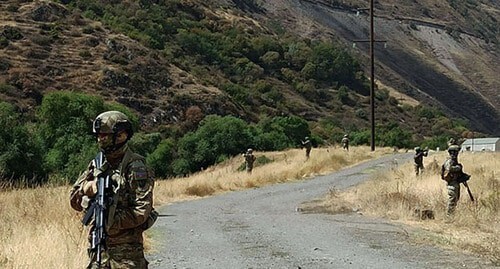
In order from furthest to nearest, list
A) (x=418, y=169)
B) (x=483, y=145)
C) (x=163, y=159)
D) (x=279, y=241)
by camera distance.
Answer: (x=483, y=145) → (x=163, y=159) → (x=418, y=169) → (x=279, y=241)

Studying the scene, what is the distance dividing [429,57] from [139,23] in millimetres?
64997

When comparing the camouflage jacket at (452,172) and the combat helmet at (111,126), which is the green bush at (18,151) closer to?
the camouflage jacket at (452,172)

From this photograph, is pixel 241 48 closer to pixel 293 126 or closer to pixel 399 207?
pixel 293 126

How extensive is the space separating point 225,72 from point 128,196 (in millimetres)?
79861

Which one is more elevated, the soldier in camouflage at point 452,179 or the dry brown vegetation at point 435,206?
the soldier in camouflage at point 452,179

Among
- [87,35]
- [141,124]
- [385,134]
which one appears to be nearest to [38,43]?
[87,35]

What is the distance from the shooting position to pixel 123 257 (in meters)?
4.96

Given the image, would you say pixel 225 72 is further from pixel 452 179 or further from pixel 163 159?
pixel 452 179

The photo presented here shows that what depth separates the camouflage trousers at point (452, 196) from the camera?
44.0ft

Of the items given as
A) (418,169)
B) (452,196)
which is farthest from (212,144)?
(452,196)

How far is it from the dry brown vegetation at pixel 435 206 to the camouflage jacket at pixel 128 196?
5.63 m

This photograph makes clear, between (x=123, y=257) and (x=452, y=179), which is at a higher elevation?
(x=123, y=257)

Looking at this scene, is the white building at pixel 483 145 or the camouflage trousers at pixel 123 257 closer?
the camouflage trousers at pixel 123 257

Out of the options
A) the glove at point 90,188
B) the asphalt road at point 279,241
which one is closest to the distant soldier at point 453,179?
the asphalt road at point 279,241
